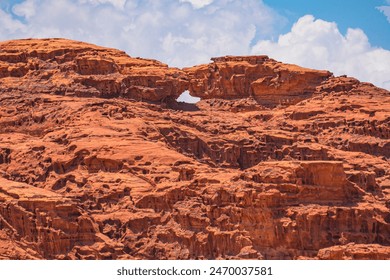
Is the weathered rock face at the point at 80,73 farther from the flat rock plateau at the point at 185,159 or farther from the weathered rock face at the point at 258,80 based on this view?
the weathered rock face at the point at 258,80

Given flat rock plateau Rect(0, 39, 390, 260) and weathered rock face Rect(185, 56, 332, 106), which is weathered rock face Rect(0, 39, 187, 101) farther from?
weathered rock face Rect(185, 56, 332, 106)

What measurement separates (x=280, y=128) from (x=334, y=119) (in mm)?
3521

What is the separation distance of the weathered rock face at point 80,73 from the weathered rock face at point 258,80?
7.64 meters

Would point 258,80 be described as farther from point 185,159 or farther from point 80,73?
point 185,159

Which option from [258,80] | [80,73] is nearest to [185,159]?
A: [80,73]

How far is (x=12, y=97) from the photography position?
88250 mm

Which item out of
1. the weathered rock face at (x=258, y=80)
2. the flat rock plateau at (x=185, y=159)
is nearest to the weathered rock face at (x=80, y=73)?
the flat rock plateau at (x=185, y=159)

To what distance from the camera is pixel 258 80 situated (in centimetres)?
10006

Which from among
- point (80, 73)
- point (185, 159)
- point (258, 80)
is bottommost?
point (185, 159)

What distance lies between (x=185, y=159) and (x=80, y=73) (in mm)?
14508

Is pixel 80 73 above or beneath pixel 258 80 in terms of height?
beneath

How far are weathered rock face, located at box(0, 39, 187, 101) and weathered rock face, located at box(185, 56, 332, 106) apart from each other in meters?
7.64

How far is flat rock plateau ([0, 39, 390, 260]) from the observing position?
232 ft
